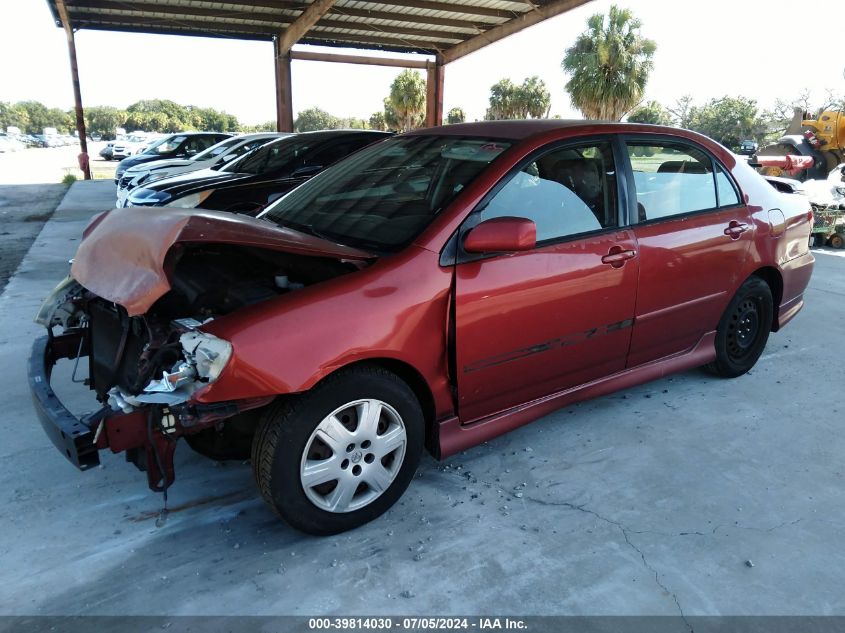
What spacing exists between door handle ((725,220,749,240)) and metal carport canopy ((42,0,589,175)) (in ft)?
29.6

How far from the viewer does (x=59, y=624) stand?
6.73 ft

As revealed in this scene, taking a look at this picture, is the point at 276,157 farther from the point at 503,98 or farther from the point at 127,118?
the point at 127,118

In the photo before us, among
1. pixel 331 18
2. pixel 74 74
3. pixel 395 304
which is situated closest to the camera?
pixel 395 304

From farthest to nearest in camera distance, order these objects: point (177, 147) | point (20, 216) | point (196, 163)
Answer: point (177, 147)
point (20, 216)
point (196, 163)

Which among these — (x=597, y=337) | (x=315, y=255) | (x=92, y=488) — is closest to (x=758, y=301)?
(x=597, y=337)

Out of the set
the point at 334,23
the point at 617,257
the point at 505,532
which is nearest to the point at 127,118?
the point at 334,23

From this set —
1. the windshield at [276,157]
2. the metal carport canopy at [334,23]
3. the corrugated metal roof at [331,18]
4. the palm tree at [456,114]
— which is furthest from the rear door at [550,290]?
the palm tree at [456,114]

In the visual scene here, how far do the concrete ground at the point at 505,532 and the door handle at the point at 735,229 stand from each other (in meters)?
1.07

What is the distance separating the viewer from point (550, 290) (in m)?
2.81

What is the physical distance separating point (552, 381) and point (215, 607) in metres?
1.79

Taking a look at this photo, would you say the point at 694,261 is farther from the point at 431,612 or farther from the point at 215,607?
the point at 215,607

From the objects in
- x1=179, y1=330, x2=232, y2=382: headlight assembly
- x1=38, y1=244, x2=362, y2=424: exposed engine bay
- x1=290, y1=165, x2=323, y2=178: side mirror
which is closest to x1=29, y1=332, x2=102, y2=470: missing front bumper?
x1=38, y1=244, x2=362, y2=424: exposed engine bay

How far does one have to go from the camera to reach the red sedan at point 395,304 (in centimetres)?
220

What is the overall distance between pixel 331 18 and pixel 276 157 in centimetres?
777
